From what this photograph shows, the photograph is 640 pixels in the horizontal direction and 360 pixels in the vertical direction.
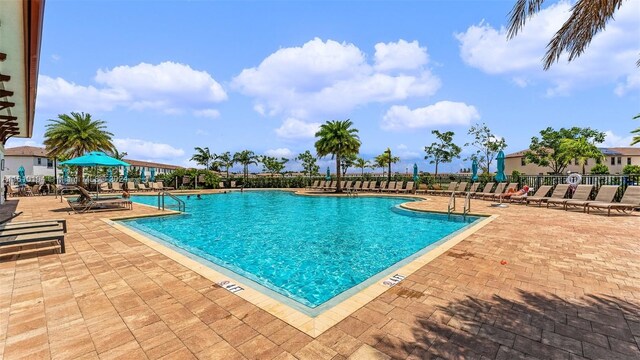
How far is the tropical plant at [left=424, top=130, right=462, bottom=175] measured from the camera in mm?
43125

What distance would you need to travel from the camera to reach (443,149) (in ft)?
143

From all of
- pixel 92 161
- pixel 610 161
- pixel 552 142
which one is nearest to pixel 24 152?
pixel 92 161

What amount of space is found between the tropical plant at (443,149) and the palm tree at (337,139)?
75.4 ft

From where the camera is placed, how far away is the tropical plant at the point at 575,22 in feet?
13.4

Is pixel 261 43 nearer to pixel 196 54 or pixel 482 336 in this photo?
pixel 196 54

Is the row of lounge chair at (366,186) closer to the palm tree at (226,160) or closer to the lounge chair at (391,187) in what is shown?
the lounge chair at (391,187)

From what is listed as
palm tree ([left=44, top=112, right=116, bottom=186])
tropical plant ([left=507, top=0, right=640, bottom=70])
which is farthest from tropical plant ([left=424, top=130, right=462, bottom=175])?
palm tree ([left=44, top=112, right=116, bottom=186])

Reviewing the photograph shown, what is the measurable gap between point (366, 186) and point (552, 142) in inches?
1444

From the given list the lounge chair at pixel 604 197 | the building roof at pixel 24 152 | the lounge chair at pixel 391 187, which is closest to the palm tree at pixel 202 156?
the building roof at pixel 24 152

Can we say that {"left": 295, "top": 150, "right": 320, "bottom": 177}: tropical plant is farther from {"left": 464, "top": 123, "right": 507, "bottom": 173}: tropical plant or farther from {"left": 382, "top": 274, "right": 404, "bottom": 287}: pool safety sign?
{"left": 382, "top": 274, "right": 404, "bottom": 287}: pool safety sign

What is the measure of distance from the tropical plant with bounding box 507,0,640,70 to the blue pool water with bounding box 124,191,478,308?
173 inches

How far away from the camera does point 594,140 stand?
46.0 meters

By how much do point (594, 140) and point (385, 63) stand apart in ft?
170

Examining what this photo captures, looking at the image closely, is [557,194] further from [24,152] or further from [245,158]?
[24,152]
